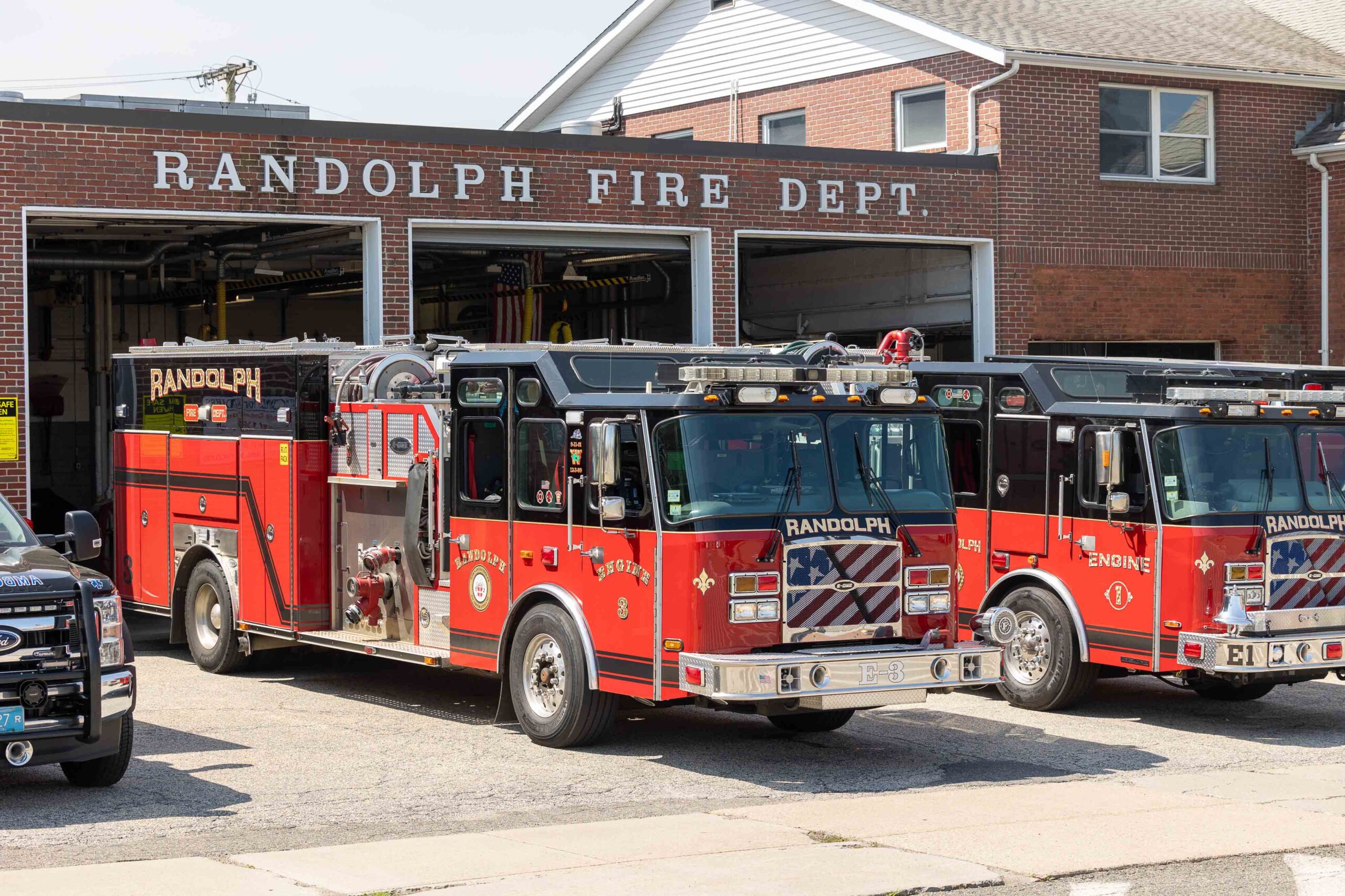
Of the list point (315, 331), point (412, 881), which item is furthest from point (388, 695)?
point (315, 331)

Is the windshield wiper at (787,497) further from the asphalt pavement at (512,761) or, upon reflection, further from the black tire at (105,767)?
the black tire at (105,767)

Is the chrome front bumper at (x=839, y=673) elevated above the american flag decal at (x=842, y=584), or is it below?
below

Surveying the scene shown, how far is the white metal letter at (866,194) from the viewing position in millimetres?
21938

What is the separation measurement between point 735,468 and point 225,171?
380 inches

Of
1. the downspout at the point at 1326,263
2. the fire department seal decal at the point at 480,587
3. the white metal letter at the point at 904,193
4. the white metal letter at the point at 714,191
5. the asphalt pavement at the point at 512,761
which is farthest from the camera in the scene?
the downspout at the point at 1326,263

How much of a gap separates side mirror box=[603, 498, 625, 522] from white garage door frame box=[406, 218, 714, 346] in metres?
9.48

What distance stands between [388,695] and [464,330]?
17813mm

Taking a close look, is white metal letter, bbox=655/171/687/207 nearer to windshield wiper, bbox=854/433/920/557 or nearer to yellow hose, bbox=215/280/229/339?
yellow hose, bbox=215/280/229/339

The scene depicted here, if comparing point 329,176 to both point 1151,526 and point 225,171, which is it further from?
point 1151,526

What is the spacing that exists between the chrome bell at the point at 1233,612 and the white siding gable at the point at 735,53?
13.4m

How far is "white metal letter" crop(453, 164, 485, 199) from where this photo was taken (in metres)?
19.5

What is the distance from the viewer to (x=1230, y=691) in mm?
13953

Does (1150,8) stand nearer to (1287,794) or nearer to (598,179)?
(598,179)

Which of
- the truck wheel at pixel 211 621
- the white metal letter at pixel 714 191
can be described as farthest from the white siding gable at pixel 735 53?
the truck wheel at pixel 211 621
